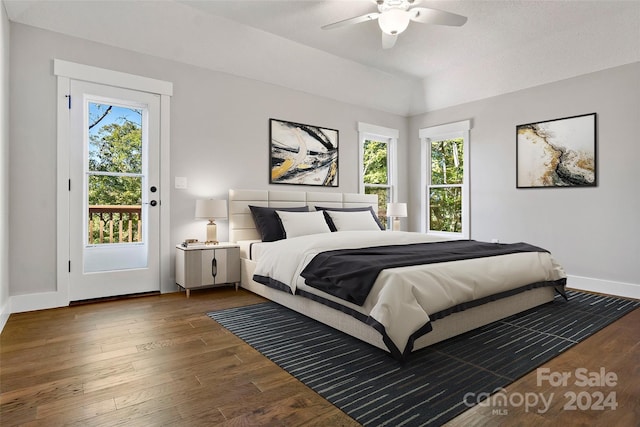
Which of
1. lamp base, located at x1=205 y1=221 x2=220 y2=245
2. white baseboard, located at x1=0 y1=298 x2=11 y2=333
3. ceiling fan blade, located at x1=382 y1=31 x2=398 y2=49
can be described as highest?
ceiling fan blade, located at x1=382 y1=31 x2=398 y2=49

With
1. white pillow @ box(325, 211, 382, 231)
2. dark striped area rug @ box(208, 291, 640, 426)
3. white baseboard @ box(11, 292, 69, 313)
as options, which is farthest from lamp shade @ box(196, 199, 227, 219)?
white baseboard @ box(11, 292, 69, 313)

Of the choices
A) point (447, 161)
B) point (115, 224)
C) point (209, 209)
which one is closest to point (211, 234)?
point (209, 209)

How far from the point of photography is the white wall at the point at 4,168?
9.33ft

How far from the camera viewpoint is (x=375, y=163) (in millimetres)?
6039

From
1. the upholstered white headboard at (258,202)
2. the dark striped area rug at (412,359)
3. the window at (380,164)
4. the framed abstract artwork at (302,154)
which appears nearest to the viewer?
the dark striped area rug at (412,359)

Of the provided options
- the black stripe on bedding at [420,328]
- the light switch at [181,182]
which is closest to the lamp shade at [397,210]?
the black stripe on bedding at [420,328]

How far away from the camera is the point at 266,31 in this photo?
4082mm

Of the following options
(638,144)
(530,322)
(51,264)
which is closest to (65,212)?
(51,264)

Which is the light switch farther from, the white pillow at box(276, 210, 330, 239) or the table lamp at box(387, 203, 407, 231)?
the table lamp at box(387, 203, 407, 231)

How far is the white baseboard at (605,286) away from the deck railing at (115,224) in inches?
195

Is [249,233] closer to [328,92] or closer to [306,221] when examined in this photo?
[306,221]

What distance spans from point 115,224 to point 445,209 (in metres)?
4.61

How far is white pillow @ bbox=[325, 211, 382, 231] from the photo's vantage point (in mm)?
4484

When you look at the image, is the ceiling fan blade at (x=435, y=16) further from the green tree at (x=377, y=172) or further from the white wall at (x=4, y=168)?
the white wall at (x=4, y=168)
